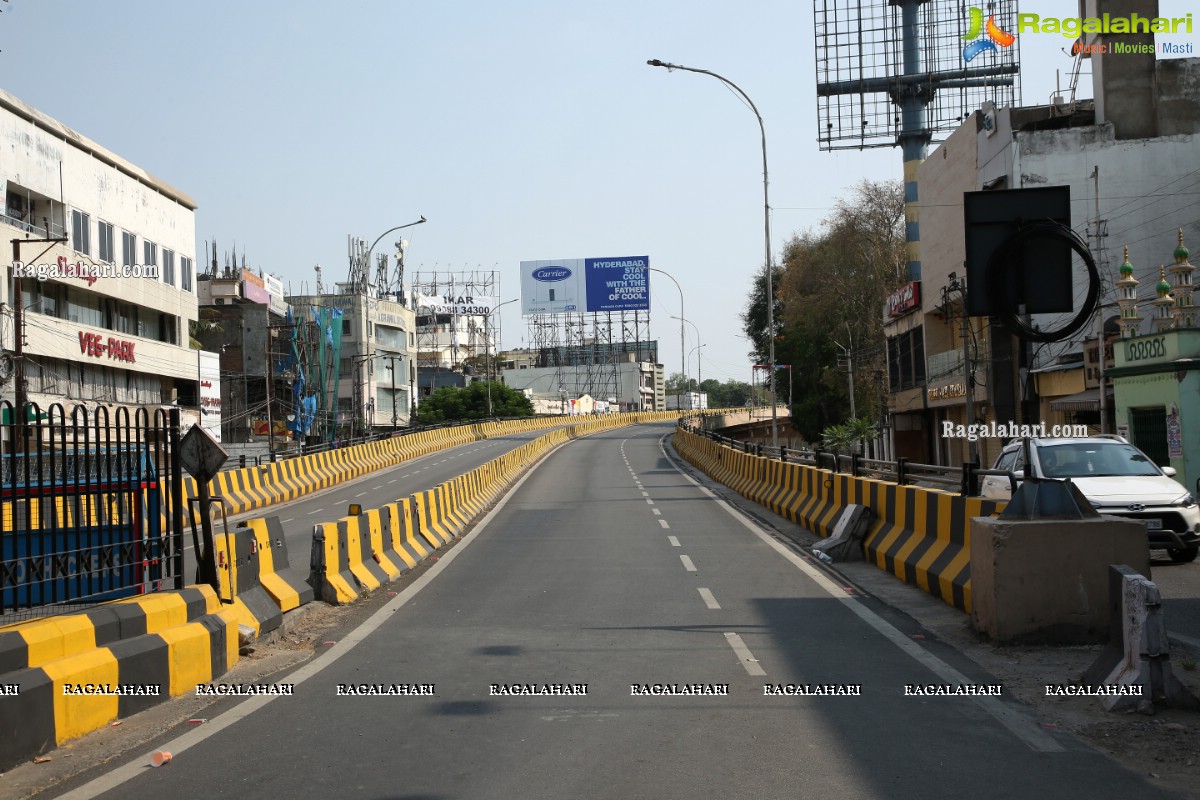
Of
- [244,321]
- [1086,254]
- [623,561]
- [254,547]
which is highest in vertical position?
[244,321]

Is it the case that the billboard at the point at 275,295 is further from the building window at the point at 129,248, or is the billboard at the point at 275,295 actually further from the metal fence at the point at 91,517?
the metal fence at the point at 91,517

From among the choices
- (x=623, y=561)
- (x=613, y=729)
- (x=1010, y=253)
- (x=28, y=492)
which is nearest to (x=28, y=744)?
(x=28, y=492)

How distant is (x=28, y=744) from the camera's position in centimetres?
622

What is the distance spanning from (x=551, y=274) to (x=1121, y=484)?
67204 millimetres

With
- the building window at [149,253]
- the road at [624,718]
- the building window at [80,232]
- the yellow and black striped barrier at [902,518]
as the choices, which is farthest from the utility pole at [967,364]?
the building window at [149,253]

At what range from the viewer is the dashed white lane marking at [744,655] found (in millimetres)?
8422

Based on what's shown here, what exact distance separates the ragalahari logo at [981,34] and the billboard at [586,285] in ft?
86.0

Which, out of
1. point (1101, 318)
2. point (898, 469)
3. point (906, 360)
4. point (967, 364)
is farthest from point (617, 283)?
point (898, 469)

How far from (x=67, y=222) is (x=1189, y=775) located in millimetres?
45040

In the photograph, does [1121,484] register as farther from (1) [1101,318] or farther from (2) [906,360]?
(2) [906,360]

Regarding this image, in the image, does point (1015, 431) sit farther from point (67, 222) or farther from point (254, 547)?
point (67, 222)

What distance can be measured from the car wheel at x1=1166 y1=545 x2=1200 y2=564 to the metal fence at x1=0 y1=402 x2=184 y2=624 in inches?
458

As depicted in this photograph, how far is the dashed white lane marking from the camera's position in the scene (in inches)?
332

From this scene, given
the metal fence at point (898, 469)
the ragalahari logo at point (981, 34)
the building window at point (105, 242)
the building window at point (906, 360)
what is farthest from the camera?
the ragalahari logo at point (981, 34)
